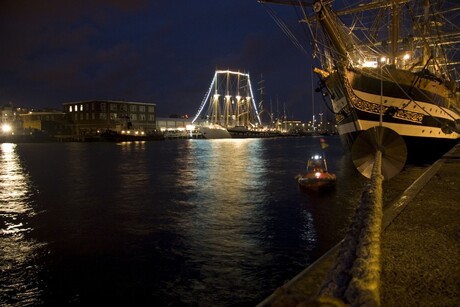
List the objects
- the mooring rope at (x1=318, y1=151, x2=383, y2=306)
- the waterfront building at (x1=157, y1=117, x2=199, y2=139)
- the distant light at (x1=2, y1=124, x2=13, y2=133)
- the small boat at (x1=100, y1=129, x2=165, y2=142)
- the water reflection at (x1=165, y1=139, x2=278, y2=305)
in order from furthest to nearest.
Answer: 1. the waterfront building at (x1=157, y1=117, x2=199, y2=139)
2. the distant light at (x1=2, y1=124, x2=13, y2=133)
3. the small boat at (x1=100, y1=129, x2=165, y2=142)
4. the water reflection at (x1=165, y1=139, x2=278, y2=305)
5. the mooring rope at (x1=318, y1=151, x2=383, y2=306)

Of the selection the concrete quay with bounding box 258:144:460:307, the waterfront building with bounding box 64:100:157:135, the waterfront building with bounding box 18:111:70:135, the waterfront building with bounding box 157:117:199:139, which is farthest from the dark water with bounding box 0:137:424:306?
the waterfront building with bounding box 157:117:199:139

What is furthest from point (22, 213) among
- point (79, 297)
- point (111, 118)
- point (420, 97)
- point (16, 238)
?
point (111, 118)

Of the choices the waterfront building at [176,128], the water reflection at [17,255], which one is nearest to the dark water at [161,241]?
the water reflection at [17,255]

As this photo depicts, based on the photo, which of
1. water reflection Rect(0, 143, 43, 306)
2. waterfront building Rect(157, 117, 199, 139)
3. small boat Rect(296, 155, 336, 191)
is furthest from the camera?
waterfront building Rect(157, 117, 199, 139)

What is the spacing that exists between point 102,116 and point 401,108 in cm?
11085

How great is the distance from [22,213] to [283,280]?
40.2 ft

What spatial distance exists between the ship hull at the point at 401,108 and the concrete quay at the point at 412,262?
18736 millimetres

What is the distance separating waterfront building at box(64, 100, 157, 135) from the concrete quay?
385 ft

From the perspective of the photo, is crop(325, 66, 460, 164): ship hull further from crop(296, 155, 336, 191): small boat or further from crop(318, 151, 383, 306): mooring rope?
crop(318, 151, 383, 306): mooring rope

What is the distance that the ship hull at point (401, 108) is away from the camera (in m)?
26.6

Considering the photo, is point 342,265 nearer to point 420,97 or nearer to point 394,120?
point 394,120

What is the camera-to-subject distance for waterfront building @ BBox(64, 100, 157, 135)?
12369cm

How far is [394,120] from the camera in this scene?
87.2ft

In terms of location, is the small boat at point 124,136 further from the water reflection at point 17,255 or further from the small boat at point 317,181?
the small boat at point 317,181
